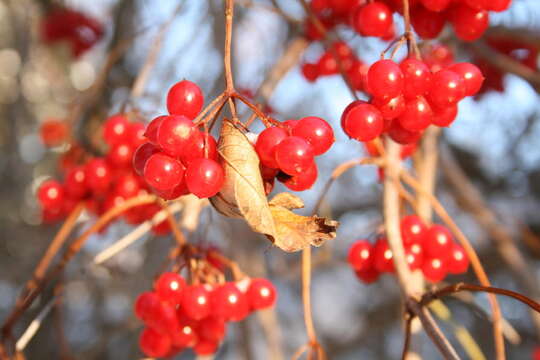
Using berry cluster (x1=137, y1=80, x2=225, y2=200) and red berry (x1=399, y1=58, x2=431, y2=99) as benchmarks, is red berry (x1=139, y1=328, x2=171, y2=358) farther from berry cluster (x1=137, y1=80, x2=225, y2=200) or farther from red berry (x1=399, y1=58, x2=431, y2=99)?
red berry (x1=399, y1=58, x2=431, y2=99)

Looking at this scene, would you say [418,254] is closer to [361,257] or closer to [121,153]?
[361,257]

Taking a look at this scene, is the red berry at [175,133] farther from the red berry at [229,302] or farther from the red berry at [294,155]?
the red berry at [229,302]

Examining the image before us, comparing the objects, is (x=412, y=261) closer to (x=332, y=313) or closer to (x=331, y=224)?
(x=331, y=224)

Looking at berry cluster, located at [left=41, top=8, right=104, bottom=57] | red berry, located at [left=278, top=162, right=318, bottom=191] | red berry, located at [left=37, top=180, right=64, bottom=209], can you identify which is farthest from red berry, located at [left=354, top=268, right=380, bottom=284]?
berry cluster, located at [left=41, top=8, right=104, bottom=57]

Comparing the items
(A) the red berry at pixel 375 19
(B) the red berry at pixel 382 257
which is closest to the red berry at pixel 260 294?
(B) the red berry at pixel 382 257

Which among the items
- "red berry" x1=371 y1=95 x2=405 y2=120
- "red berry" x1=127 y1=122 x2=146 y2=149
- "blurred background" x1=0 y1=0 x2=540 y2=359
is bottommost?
"blurred background" x1=0 y1=0 x2=540 y2=359

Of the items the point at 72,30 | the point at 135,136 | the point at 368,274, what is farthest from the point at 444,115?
the point at 72,30
